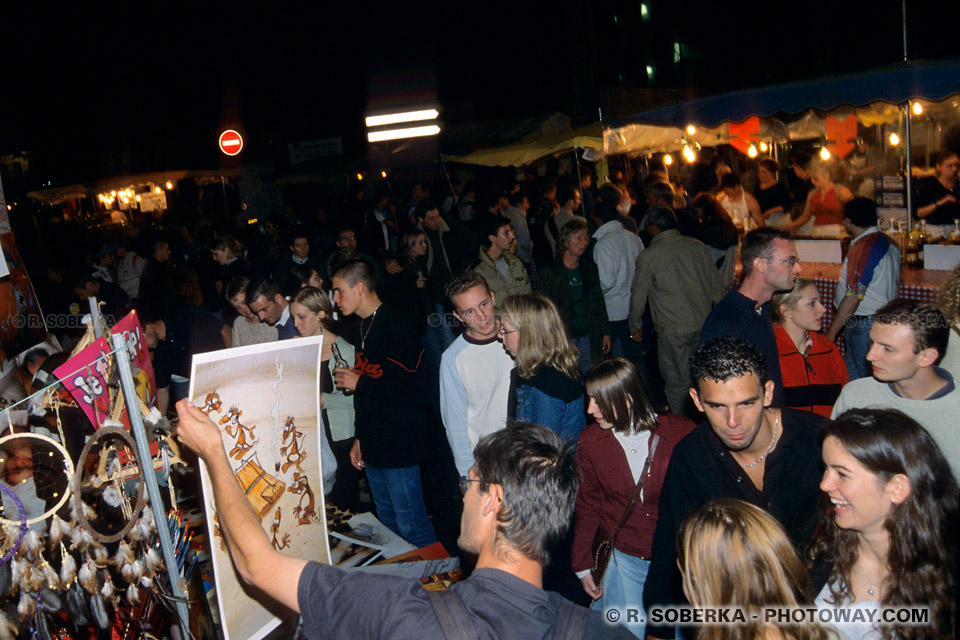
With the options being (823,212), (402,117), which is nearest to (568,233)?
(823,212)

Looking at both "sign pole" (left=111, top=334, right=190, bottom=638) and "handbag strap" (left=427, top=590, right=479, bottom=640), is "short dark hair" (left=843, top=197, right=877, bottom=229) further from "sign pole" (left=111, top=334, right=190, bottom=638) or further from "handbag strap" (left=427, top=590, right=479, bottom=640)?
"sign pole" (left=111, top=334, right=190, bottom=638)

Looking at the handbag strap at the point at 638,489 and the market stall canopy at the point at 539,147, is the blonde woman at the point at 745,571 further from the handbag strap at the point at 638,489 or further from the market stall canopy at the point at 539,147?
the market stall canopy at the point at 539,147

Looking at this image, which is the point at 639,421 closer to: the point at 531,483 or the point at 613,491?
the point at 613,491

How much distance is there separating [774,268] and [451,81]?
28005 millimetres

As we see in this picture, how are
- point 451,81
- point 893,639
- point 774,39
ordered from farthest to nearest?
point 451,81
point 774,39
point 893,639

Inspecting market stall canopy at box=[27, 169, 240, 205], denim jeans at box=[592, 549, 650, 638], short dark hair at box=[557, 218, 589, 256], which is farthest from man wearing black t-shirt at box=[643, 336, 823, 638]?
market stall canopy at box=[27, 169, 240, 205]

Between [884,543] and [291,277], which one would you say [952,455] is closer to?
[884,543]

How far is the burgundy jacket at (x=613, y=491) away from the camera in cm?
309

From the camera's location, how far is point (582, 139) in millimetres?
12898

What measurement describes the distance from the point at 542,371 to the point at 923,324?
1.78 meters

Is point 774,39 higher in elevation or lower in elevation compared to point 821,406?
higher

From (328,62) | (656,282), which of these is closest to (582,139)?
(656,282)

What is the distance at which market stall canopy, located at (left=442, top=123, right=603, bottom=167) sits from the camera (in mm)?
12906

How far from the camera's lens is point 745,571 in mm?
1815
